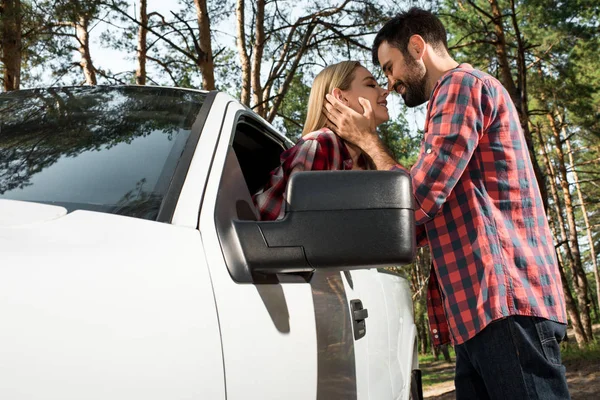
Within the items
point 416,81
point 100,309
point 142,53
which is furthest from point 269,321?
point 142,53

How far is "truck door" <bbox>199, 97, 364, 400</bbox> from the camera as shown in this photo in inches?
49.3

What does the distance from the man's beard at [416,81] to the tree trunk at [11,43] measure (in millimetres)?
8983

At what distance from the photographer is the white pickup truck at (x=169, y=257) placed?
923mm

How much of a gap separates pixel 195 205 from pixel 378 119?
4.51 feet

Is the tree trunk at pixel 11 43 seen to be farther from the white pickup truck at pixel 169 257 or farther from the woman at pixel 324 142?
the white pickup truck at pixel 169 257

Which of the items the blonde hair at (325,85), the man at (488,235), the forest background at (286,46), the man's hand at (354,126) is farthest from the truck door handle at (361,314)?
the forest background at (286,46)

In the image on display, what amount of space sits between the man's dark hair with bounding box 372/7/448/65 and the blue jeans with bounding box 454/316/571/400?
115 centimetres

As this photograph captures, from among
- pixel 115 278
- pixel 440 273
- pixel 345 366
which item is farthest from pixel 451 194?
pixel 115 278

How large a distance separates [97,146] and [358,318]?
1.00 m

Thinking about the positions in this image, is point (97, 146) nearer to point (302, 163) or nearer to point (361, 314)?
point (302, 163)

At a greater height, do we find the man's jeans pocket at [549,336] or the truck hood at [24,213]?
the truck hood at [24,213]

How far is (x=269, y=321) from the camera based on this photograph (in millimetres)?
1396

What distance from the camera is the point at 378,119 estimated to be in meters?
2.57

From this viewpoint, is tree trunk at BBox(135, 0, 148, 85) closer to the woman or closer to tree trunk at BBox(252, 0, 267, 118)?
tree trunk at BBox(252, 0, 267, 118)
